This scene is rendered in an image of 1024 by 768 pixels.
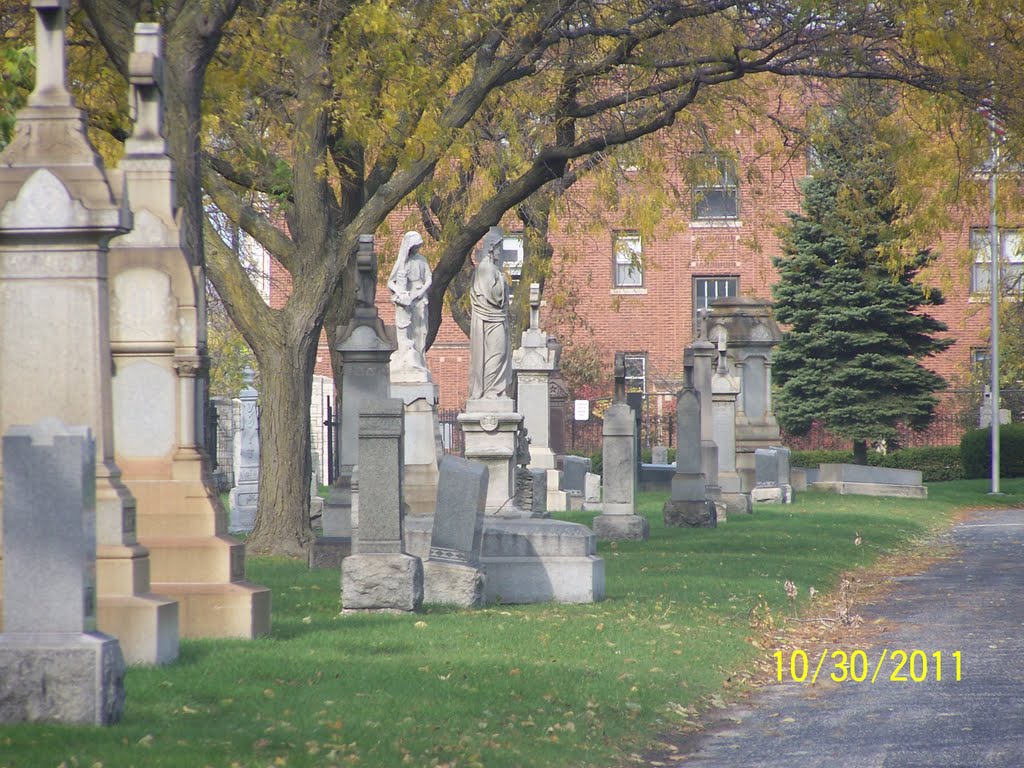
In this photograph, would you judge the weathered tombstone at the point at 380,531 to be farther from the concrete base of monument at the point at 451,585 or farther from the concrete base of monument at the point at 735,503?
the concrete base of monument at the point at 735,503

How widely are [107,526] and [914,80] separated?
11915mm

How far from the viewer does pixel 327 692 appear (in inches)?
341

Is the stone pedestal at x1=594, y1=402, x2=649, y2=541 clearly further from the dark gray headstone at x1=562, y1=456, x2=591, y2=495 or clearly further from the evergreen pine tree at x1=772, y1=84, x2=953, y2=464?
the evergreen pine tree at x1=772, y1=84, x2=953, y2=464

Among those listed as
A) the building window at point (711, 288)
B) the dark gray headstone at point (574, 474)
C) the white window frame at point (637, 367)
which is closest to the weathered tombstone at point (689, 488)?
the dark gray headstone at point (574, 474)

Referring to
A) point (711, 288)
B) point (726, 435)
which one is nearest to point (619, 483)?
point (726, 435)

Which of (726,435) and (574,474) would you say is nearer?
(726,435)

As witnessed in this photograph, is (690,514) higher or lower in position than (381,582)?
lower

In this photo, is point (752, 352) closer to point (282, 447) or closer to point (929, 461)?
point (929, 461)

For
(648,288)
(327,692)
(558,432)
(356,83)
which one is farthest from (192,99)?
(648,288)

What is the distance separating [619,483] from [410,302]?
159 inches

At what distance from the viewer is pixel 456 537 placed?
43.3 ft

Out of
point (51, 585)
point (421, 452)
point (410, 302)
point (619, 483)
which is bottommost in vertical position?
point (619, 483)

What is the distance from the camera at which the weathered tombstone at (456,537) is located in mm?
13031

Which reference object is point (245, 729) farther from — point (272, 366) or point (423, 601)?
point (272, 366)
